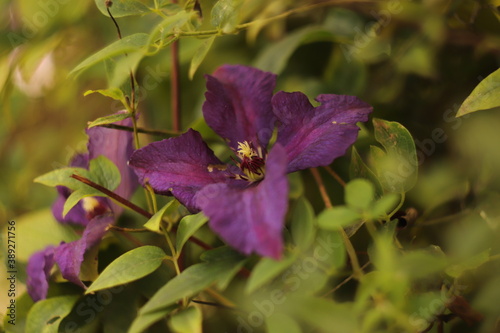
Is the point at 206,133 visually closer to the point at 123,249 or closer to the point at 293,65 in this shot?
the point at 123,249

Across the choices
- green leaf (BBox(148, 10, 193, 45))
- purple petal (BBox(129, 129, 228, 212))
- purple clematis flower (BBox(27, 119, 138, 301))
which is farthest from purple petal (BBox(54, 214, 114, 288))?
green leaf (BBox(148, 10, 193, 45))

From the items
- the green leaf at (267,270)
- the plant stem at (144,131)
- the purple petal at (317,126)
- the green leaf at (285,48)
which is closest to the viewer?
the green leaf at (267,270)

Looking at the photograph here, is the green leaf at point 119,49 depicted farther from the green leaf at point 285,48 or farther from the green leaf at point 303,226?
the green leaf at point 285,48

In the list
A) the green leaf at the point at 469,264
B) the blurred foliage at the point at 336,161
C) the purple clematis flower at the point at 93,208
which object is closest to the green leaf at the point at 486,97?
the blurred foliage at the point at 336,161

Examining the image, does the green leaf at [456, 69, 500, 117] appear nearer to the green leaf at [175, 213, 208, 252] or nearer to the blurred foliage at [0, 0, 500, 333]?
the blurred foliage at [0, 0, 500, 333]

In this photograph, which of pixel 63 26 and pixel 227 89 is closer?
pixel 227 89

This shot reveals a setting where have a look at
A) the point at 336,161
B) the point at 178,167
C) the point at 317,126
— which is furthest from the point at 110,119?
the point at 336,161

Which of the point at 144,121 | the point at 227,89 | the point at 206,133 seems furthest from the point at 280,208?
the point at 144,121
